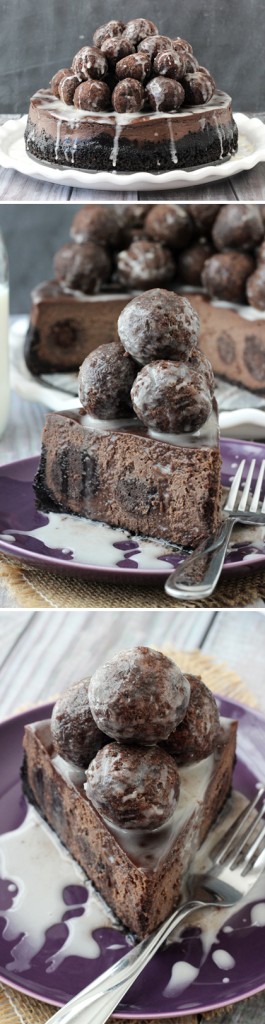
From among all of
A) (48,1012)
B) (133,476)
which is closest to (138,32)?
(133,476)

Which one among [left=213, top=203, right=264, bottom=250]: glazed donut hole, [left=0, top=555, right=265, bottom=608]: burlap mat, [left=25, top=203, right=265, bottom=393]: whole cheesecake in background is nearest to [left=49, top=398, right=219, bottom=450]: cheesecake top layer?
[left=0, top=555, right=265, bottom=608]: burlap mat

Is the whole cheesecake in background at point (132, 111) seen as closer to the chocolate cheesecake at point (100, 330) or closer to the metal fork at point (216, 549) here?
the metal fork at point (216, 549)

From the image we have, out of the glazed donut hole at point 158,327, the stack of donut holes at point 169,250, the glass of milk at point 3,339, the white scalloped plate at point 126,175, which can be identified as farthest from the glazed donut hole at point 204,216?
the glazed donut hole at point 158,327

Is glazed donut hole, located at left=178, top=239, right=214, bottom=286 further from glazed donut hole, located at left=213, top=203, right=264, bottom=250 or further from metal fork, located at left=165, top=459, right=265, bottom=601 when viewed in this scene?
metal fork, located at left=165, top=459, right=265, bottom=601

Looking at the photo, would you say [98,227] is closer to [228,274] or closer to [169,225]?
[169,225]

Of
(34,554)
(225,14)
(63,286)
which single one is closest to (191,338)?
(34,554)

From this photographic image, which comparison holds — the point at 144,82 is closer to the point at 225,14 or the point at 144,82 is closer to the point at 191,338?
the point at 191,338
